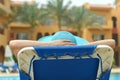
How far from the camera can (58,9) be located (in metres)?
32.1

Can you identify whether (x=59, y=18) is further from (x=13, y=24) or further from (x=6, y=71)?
(x=6, y=71)

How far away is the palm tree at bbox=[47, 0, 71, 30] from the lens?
32156mm

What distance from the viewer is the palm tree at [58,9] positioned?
32156 mm

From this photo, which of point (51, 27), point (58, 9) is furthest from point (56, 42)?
point (51, 27)

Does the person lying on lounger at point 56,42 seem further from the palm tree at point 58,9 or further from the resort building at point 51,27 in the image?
the palm tree at point 58,9

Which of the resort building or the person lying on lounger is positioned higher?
the person lying on lounger

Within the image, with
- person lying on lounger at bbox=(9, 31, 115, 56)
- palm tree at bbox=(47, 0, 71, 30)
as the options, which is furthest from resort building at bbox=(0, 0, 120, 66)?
person lying on lounger at bbox=(9, 31, 115, 56)

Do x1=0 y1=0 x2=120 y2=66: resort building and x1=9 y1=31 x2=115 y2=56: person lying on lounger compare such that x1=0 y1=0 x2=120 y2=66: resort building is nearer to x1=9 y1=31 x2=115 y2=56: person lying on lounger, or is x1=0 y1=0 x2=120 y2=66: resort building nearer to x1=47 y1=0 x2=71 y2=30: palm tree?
x1=47 y1=0 x2=71 y2=30: palm tree

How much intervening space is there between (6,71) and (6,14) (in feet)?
41.3

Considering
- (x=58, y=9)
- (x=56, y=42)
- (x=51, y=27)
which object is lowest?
(x=51, y=27)

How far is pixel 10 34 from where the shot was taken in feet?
110

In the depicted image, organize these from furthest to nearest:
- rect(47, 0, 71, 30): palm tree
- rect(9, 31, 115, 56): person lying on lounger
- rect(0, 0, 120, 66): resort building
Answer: rect(47, 0, 71, 30): palm tree, rect(0, 0, 120, 66): resort building, rect(9, 31, 115, 56): person lying on lounger

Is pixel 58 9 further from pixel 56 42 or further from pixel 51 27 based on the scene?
pixel 56 42

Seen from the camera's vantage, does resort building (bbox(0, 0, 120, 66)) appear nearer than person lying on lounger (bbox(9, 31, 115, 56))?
No
